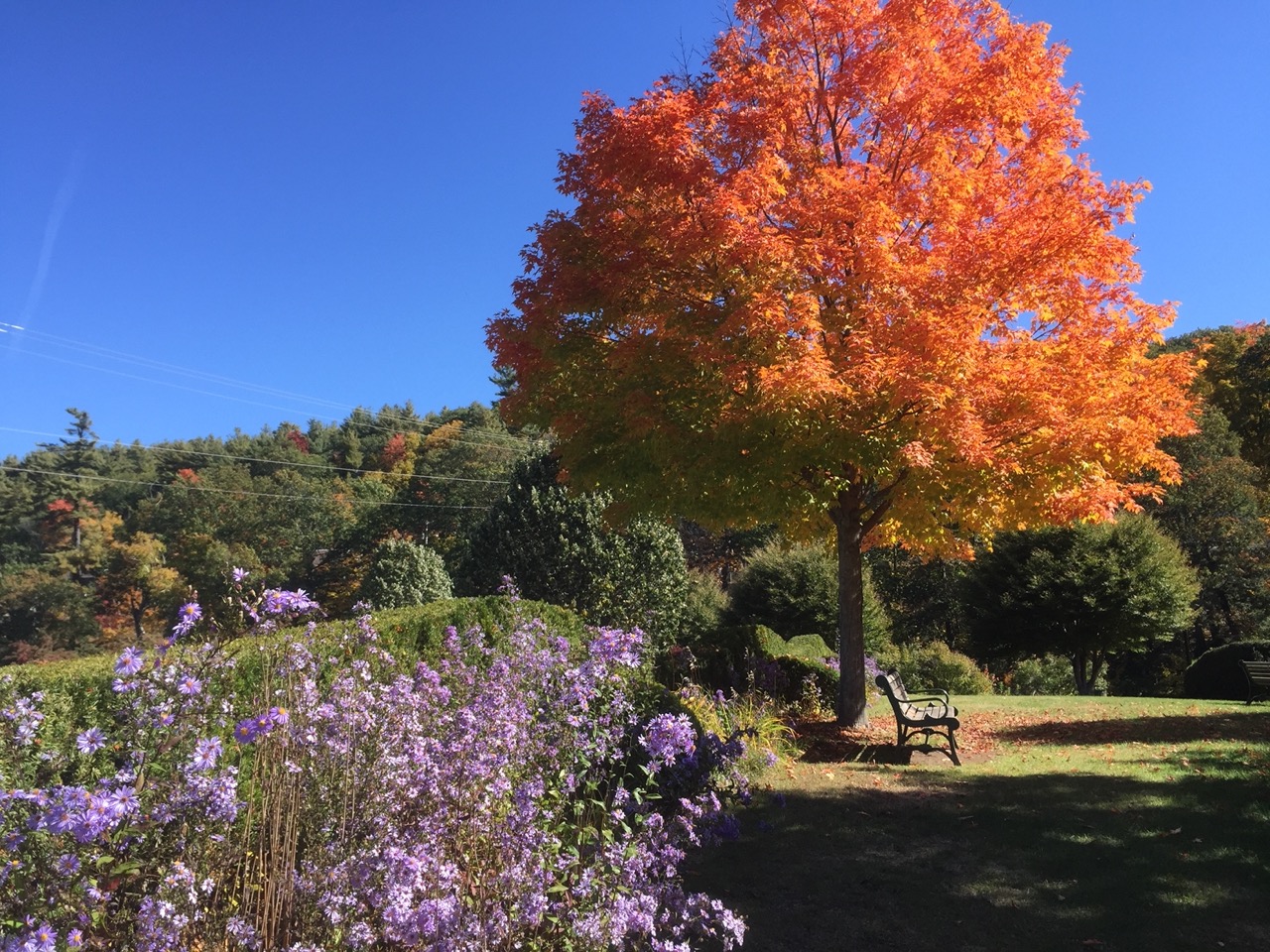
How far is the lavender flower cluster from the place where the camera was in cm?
229

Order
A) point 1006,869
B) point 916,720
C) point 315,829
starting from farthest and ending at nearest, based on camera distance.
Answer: point 916,720 → point 1006,869 → point 315,829

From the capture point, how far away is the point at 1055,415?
7.12 m

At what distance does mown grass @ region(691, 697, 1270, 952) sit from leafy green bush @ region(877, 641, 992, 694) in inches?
377

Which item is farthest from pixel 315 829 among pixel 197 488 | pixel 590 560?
pixel 197 488

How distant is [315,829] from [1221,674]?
1629 centimetres

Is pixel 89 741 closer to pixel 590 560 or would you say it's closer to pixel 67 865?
pixel 67 865

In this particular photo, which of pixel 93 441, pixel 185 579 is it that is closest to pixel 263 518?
pixel 185 579

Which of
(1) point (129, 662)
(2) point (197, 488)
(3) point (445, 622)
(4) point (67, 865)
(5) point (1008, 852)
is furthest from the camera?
(2) point (197, 488)

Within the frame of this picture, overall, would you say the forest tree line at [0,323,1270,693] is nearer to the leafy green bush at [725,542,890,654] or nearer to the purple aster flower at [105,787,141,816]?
the leafy green bush at [725,542,890,654]

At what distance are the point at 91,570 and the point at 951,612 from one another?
Result: 42191 millimetres

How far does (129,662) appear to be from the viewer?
8.21ft

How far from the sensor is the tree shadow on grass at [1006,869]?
3.96m

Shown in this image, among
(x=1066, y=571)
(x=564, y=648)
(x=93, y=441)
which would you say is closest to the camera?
(x=564, y=648)

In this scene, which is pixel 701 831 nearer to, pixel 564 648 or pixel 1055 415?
pixel 564 648
